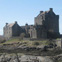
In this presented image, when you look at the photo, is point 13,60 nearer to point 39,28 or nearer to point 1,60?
point 1,60

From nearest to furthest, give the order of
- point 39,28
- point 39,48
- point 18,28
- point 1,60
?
point 1,60
point 39,48
point 39,28
point 18,28

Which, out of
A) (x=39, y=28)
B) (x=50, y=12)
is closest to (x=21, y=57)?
(x=39, y=28)

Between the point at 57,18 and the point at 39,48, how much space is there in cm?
2530

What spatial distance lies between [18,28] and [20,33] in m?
2.42

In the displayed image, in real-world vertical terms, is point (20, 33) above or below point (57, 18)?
below

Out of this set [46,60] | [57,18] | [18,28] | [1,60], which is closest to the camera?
[46,60]

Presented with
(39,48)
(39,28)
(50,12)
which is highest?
(50,12)

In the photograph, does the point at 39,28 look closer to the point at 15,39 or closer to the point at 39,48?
the point at 15,39

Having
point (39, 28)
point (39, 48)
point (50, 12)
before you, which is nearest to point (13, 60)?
point (39, 48)

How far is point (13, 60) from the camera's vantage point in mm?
30234

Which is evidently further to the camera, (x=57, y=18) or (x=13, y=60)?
(x=57, y=18)

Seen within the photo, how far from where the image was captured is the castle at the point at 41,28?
7831 cm

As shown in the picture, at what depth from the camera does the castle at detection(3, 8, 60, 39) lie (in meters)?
78.3

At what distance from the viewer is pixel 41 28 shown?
78.8 m
